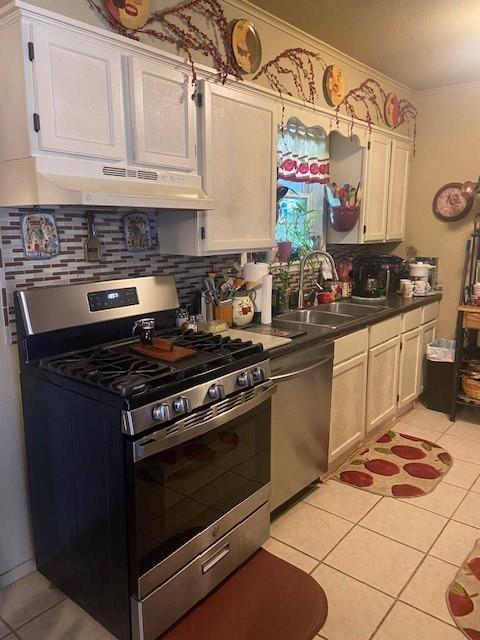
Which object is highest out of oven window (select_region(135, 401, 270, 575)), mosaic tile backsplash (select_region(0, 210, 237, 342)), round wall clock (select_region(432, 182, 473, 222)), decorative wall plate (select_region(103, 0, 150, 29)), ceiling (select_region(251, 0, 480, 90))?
ceiling (select_region(251, 0, 480, 90))

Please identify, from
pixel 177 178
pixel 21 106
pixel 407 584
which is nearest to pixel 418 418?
pixel 407 584

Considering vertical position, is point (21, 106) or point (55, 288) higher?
point (21, 106)

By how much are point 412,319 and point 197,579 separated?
2437 mm

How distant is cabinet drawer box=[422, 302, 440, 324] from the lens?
376 centimetres

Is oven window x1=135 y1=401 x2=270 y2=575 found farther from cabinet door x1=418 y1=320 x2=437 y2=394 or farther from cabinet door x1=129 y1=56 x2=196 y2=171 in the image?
cabinet door x1=418 y1=320 x2=437 y2=394

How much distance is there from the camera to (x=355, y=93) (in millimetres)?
3344

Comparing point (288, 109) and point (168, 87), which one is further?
point (288, 109)

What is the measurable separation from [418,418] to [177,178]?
267 cm

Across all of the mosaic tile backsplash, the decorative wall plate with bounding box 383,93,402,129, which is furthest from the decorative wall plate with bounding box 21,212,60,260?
the decorative wall plate with bounding box 383,93,402,129

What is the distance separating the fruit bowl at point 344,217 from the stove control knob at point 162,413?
234 cm

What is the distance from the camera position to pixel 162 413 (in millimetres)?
1549

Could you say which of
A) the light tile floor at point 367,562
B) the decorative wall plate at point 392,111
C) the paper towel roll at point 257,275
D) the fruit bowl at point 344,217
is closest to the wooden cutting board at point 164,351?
the paper towel roll at point 257,275

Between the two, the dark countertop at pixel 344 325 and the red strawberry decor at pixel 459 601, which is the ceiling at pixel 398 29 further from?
the red strawberry decor at pixel 459 601

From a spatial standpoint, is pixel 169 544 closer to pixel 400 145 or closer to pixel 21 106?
pixel 21 106
